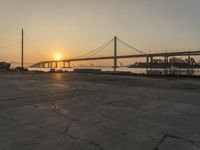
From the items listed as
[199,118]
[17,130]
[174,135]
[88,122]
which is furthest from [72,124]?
[199,118]

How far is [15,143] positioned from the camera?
8.50 ft

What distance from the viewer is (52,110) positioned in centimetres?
445

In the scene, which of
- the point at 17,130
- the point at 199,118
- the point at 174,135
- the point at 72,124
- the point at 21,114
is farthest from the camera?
the point at 21,114

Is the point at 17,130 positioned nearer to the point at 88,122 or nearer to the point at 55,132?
the point at 55,132

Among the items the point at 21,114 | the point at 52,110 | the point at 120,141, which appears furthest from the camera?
the point at 52,110

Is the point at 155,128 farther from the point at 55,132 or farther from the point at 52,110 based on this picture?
the point at 52,110

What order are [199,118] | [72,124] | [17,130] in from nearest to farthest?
1. [17,130]
2. [72,124]
3. [199,118]

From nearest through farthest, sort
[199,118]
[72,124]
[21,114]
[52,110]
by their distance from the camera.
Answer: [72,124] < [199,118] < [21,114] < [52,110]

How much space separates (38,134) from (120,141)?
1211mm

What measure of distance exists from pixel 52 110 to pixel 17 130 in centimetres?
137

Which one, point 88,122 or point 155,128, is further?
point 88,122

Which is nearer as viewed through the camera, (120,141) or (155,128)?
(120,141)

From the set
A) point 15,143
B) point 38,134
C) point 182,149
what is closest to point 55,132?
point 38,134

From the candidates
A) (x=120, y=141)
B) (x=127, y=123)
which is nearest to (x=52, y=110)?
(x=127, y=123)
